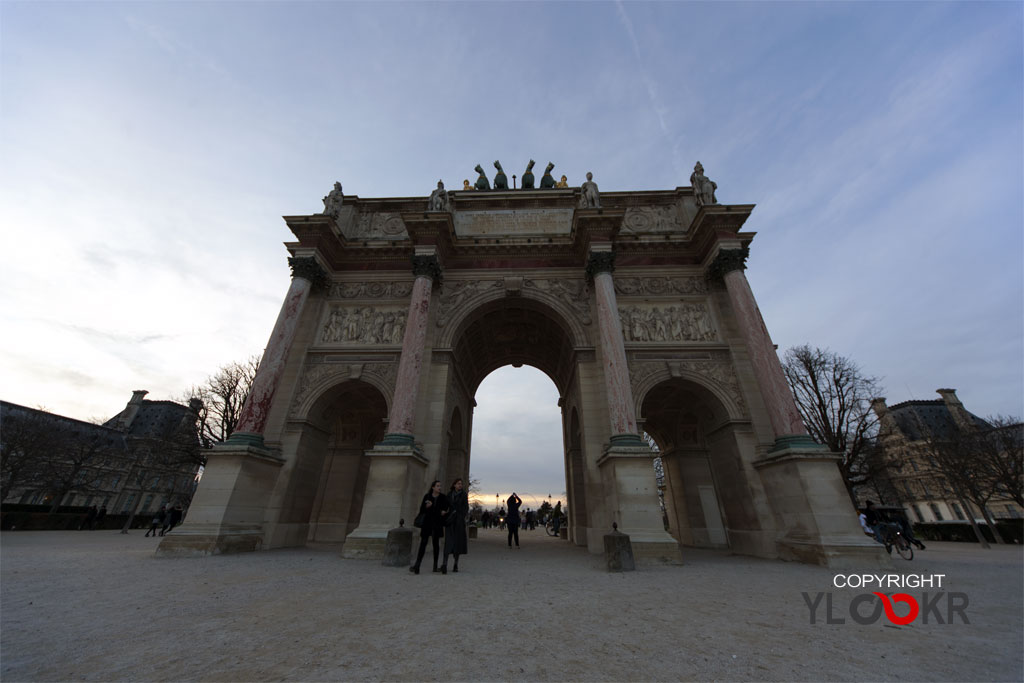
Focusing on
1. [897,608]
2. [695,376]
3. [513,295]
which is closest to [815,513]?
[695,376]

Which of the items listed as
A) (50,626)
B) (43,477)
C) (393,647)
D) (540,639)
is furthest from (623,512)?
→ (43,477)

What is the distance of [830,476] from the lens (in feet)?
35.7

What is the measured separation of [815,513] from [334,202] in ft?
71.5

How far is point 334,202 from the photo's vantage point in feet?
59.3

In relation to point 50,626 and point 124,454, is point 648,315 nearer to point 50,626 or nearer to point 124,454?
point 50,626

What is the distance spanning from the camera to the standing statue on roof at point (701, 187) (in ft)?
57.2

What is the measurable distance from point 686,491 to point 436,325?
1304 centimetres

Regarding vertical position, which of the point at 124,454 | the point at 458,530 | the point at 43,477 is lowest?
the point at 458,530

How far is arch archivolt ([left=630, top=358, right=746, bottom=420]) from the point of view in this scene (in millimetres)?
14305

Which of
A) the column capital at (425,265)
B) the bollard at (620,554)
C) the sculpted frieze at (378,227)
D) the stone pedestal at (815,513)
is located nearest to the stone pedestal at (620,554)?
the bollard at (620,554)

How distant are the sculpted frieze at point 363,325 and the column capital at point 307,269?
1528mm

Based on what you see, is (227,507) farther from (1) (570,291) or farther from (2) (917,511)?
(2) (917,511)

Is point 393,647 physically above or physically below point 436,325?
below

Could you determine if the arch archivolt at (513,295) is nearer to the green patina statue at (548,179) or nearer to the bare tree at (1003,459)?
the green patina statue at (548,179)
